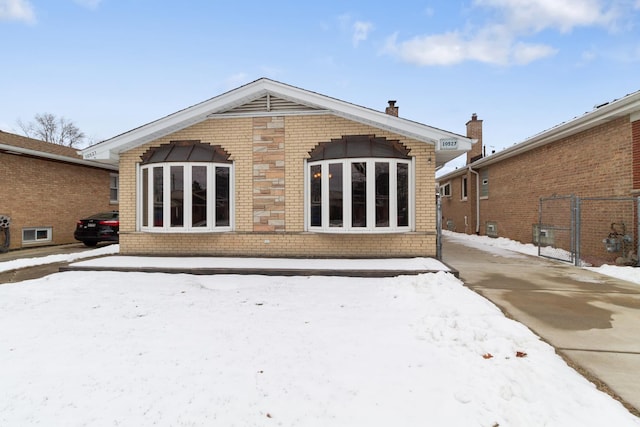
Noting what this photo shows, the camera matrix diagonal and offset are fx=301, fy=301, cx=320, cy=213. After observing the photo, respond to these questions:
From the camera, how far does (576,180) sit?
9383mm

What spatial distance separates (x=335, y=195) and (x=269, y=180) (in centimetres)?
186

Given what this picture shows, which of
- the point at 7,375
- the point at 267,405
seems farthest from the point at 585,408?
the point at 7,375

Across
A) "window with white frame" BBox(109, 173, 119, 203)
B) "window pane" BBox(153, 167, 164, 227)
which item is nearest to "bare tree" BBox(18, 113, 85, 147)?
"window with white frame" BBox(109, 173, 119, 203)

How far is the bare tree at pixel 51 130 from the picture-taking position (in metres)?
35.4

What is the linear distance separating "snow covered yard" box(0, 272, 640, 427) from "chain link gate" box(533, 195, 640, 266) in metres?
5.71

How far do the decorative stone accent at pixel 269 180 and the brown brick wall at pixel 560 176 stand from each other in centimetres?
879

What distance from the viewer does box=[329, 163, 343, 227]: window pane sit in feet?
24.3

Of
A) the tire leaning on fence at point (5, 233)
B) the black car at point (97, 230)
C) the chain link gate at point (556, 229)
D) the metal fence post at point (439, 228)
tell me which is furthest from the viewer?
the black car at point (97, 230)

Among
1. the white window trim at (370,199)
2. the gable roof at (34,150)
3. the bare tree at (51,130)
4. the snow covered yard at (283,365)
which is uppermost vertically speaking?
the bare tree at (51,130)

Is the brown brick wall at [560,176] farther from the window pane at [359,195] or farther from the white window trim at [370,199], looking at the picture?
the window pane at [359,195]

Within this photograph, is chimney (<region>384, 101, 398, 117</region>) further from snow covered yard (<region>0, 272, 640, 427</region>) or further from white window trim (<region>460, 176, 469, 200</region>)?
snow covered yard (<region>0, 272, 640, 427</region>)

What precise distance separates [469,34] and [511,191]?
10146 mm

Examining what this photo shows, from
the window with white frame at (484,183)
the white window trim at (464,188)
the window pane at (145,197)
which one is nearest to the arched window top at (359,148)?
the window pane at (145,197)

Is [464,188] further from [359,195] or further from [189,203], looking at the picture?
[189,203]
